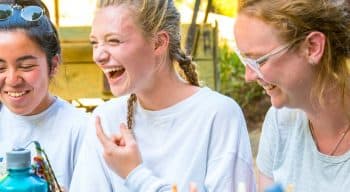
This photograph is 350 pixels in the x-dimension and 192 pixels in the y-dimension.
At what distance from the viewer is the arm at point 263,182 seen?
69.9 inches

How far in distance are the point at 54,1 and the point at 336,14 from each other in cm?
255

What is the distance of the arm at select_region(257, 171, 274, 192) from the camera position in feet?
5.82

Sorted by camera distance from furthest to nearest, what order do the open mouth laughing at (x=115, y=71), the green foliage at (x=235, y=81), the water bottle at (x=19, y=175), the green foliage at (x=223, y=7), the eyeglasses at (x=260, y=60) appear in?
the green foliage at (x=223, y=7) < the green foliage at (x=235, y=81) < the open mouth laughing at (x=115, y=71) < the eyeglasses at (x=260, y=60) < the water bottle at (x=19, y=175)

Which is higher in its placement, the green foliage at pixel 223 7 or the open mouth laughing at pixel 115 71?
the open mouth laughing at pixel 115 71

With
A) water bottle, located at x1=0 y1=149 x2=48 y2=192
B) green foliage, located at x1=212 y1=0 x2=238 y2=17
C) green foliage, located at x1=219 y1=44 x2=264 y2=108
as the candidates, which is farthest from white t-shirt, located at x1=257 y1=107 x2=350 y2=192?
green foliage, located at x1=212 y1=0 x2=238 y2=17

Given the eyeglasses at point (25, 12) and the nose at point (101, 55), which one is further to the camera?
the eyeglasses at point (25, 12)

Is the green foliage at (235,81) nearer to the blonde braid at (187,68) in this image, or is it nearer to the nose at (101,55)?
the blonde braid at (187,68)

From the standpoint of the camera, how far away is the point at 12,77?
1.81m

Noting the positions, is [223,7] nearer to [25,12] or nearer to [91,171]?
[25,12]

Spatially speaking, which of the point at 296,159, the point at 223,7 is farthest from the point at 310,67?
the point at 223,7

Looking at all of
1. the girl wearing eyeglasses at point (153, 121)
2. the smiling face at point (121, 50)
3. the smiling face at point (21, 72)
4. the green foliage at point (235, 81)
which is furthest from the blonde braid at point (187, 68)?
the green foliage at point (235, 81)

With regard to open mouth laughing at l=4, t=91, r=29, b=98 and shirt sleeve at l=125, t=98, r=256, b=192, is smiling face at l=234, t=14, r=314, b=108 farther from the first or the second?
open mouth laughing at l=4, t=91, r=29, b=98

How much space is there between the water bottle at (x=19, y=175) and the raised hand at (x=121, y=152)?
0.23 metres

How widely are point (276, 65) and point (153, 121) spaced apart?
0.38 meters
